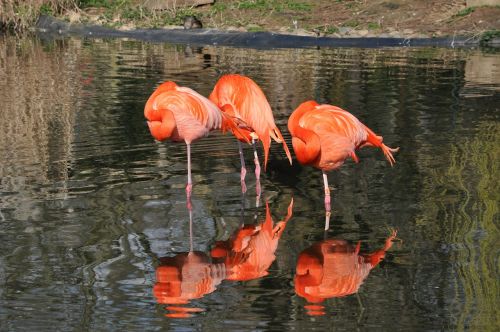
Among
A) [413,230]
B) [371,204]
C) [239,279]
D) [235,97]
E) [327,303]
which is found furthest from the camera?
[235,97]

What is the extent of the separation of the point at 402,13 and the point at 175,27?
416cm

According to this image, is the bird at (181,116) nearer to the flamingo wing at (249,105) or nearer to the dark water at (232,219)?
the flamingo wing at (249,105)

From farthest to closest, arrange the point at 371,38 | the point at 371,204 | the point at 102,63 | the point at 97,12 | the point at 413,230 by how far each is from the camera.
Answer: the point at 97,12 < the point at 371,38 < the point at 102,63 < the point at 371,204 < the point at 413,230

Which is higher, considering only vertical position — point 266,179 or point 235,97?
point 235,97

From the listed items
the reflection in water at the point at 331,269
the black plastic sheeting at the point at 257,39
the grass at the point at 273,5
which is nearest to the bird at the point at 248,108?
the reflection in water at the point at 331,269

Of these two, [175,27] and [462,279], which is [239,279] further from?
[175,27]

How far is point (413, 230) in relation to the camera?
19.8ft

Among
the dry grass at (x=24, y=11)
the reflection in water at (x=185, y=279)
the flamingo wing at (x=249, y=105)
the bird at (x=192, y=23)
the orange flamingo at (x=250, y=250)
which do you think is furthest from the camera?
the dry grass at (x=24, y=11)

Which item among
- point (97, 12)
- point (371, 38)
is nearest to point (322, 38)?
point (371, 38)

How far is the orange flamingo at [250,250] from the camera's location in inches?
208

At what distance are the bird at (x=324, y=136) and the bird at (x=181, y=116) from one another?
0.63 metres

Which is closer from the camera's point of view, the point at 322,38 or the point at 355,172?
the point at 355,172

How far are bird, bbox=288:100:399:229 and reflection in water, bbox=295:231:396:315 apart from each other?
1.56ft

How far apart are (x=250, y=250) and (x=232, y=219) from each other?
686 millimetres
